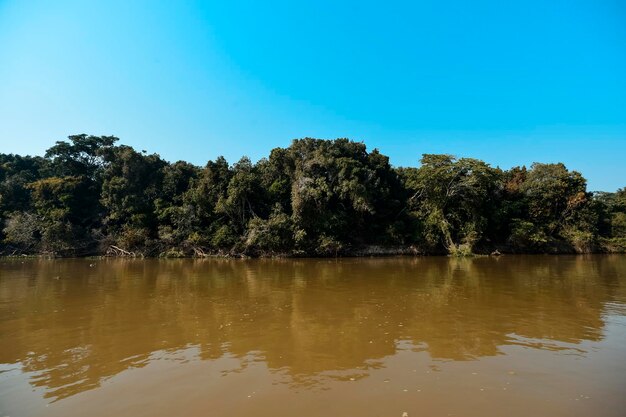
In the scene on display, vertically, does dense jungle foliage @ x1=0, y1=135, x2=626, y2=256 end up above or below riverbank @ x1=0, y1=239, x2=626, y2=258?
above

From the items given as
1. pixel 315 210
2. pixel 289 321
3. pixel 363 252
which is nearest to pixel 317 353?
pixel 289 321

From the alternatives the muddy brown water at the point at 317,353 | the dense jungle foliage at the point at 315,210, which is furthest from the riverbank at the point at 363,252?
the muddy brown water at the point at 317,353

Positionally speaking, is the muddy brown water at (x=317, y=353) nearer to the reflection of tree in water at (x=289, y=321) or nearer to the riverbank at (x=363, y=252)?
the reflection of tree in water at (x=289, y=321)

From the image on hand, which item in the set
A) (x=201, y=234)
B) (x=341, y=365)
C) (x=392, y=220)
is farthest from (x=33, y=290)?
(x=392, y=220)

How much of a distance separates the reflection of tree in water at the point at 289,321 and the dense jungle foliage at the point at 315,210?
15980 millimetres

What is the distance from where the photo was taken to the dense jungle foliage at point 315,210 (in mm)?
31312

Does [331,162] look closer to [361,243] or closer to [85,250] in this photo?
[361,243]

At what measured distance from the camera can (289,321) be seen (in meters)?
8.98

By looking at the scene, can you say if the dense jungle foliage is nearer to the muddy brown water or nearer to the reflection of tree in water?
the reflection of tree in water

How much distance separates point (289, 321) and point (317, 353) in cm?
241

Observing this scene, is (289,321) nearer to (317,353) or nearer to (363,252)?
(317,353)

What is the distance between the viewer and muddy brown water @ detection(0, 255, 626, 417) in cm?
474

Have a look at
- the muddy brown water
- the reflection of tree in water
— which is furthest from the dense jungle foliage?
the muddy brown water

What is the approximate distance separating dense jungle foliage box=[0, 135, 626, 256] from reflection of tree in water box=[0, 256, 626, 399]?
52.4 feet
